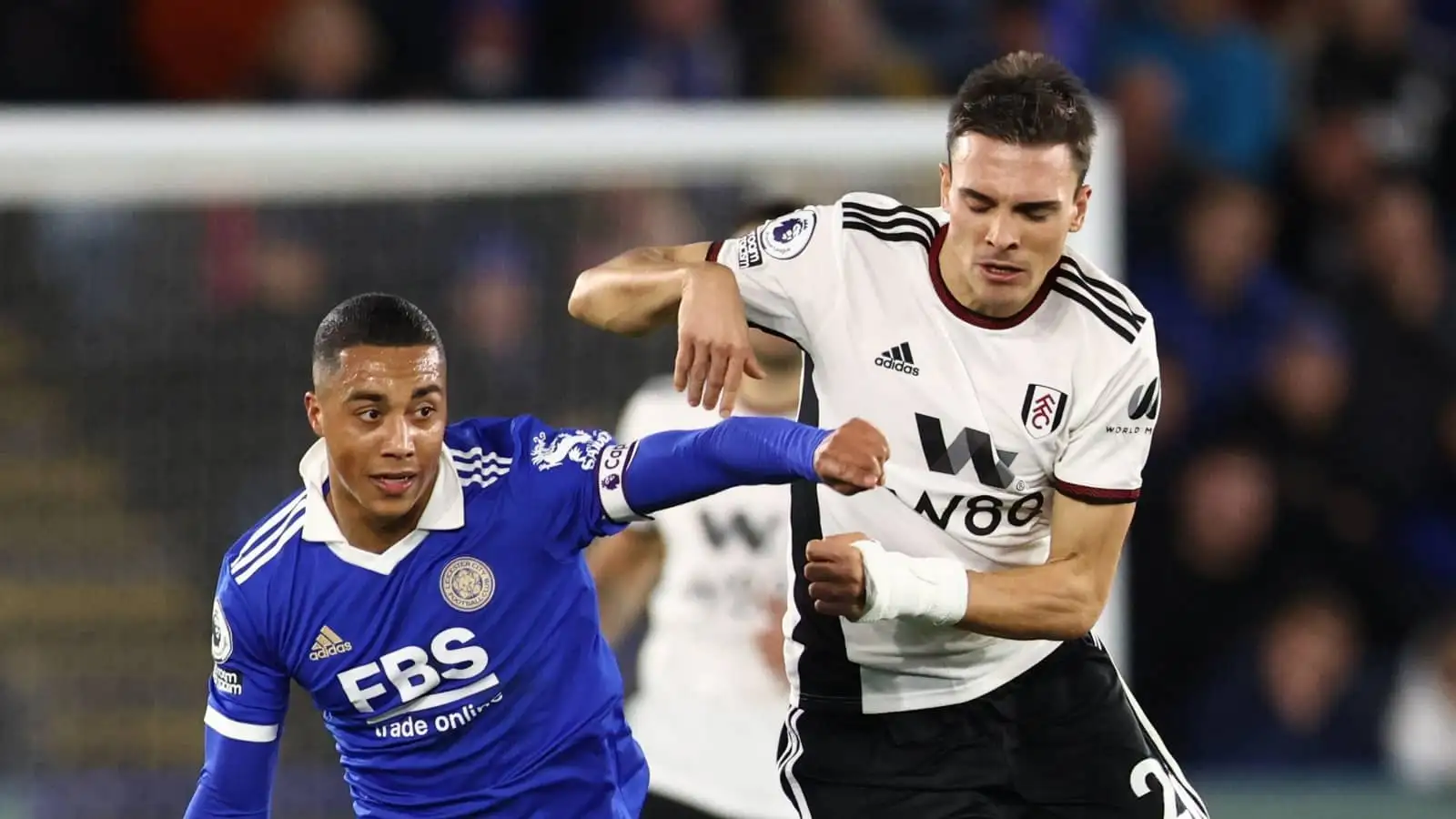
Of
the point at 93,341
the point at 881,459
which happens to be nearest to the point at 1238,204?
the point at 93,341

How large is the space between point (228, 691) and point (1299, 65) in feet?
19.2

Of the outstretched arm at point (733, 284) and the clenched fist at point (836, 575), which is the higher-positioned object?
the outstretched arm at point (733, 284)

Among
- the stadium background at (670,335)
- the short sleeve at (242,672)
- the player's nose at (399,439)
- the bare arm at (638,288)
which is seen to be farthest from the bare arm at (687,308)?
the stadium background at (670,335)

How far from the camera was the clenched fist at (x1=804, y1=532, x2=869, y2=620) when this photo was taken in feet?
10.6

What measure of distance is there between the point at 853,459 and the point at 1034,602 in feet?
1.74

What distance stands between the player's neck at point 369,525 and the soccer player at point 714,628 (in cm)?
124

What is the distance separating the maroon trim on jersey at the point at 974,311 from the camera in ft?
11.8

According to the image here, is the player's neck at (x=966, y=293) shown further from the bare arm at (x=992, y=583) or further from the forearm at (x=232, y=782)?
the forearm at (x=232, y=782)

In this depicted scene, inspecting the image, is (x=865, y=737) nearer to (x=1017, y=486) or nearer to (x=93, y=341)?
(x=1017, y=486)

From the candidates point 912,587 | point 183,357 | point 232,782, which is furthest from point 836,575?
point 183,357

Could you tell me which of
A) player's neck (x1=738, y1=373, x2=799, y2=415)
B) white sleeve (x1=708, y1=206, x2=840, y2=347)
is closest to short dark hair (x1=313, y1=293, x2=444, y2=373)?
white sleeve (x1=708, y1=206, x2=840, y2=347)

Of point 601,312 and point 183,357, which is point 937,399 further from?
point 183,357

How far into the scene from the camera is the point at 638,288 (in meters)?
3.60

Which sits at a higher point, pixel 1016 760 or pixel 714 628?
pixel 1016 760
